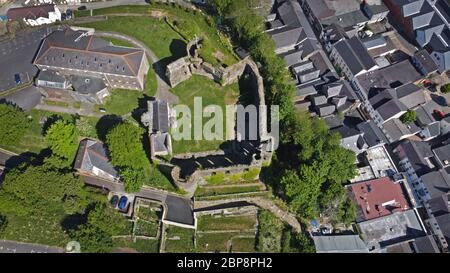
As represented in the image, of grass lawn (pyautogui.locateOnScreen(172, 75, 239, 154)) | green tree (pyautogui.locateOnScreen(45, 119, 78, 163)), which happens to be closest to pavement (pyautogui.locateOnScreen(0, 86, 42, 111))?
green tree (pyautogui.locateOnScreen(45, 119, 78, 163))

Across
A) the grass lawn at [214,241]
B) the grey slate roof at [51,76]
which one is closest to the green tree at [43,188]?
the grey slate roof at [51,76]

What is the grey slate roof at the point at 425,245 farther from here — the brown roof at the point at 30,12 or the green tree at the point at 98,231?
the brown roof at the point at 30,12

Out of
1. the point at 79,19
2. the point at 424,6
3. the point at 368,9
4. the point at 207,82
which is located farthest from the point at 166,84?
the point at 424,6

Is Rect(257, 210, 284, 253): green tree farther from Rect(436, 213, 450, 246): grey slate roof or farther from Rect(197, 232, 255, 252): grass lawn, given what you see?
Rect(436, 213, 450, 246): grey slate roof

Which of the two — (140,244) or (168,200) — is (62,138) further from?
(140,244)

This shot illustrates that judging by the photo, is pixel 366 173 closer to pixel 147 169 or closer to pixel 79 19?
pixel 147 169

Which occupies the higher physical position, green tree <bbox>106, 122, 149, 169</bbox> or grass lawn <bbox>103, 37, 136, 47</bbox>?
grass lawn <bbox>103, 37, 136, 47</bbox>
